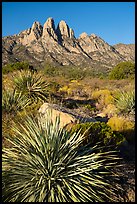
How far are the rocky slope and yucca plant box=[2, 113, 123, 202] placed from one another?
69.7 m

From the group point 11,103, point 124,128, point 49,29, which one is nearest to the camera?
point 124,128

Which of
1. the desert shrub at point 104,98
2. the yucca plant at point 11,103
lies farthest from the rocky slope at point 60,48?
the yucca plant at point 11,103

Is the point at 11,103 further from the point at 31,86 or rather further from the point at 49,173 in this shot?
the point at 49,173

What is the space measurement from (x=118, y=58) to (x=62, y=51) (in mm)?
18313

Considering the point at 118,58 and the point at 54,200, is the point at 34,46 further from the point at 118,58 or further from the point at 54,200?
the point at 54,200

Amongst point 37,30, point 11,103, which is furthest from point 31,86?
point 37,30

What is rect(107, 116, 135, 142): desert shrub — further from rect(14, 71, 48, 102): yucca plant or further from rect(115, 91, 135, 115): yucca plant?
rect(14, 71, 48, 102): yucca plant

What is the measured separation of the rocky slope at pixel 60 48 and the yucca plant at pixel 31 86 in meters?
62.0

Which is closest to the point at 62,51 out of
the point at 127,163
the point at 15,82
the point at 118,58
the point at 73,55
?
the point at 73,55

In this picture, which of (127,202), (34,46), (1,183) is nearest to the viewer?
(1,183)

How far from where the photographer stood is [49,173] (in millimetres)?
4371

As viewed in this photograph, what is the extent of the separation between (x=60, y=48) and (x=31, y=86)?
8195 centimetres

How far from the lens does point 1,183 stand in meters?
4.09

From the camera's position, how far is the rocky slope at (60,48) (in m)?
82.9
